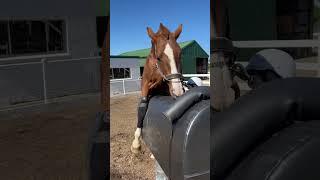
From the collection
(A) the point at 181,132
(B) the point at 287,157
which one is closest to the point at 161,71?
(A) the point at 181,132

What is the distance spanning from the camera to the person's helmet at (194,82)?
85 cm

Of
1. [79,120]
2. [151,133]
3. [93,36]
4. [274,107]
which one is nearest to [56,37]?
[93,36]

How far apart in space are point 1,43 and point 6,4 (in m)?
0.07

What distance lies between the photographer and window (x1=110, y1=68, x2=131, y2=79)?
0.76m

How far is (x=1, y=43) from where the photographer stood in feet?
2.35

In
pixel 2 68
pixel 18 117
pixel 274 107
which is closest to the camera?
pixel 2 68

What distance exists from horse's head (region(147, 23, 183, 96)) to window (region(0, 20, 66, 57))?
0.18 m

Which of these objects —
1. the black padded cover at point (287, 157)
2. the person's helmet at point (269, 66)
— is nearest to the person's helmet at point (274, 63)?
the person's helmet at point (269, 66)

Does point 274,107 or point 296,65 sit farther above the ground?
point 296,65

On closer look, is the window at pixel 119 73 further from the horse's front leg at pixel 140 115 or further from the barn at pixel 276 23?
the barn at pixel 276 23

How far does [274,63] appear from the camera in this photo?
3.34 ft

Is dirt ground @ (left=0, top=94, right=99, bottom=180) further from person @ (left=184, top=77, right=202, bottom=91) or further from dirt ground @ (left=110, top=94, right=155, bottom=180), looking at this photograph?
person @ (left=184, top=77, right=202, bottom=91)

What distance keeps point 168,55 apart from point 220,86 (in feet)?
0.65

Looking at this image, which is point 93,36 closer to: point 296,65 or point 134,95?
point 134,95
